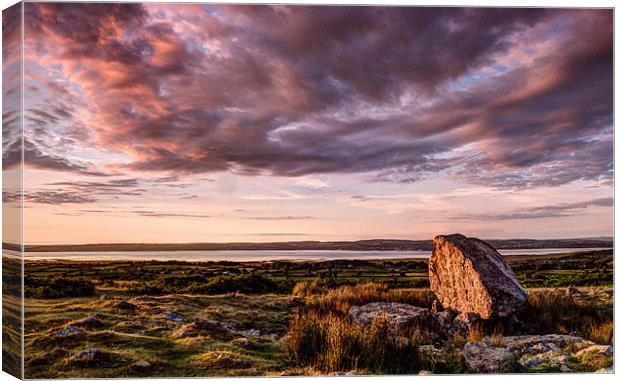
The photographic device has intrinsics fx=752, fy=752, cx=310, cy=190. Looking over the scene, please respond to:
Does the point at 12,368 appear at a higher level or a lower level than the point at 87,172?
lower

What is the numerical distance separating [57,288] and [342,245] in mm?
4642

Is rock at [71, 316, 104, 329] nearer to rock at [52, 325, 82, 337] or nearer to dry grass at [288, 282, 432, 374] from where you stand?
rock at [52, 325, 82, 337]

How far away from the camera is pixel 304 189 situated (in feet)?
41.0

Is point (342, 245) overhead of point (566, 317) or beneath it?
overhead

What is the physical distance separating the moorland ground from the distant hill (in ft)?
0.75

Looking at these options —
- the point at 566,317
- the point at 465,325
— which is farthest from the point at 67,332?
the point at 566,317

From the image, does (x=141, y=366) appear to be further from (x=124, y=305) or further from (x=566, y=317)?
(x=566, y=317)

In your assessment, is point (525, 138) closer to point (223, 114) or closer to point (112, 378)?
point (223, 114)

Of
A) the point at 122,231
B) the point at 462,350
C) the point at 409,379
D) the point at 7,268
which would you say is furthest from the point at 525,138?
the point at 7,268

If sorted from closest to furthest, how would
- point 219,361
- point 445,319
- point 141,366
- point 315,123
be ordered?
point 141,366 < point 219,361 < point 445,319 < point 315,123

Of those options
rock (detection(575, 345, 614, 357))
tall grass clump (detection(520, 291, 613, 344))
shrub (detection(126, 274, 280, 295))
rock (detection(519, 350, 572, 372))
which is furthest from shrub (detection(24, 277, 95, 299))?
rock (detection(575, 345, 614, 357))

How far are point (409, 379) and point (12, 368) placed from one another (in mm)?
6038

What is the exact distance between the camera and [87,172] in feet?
39.3

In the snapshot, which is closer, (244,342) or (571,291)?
(244,342)
